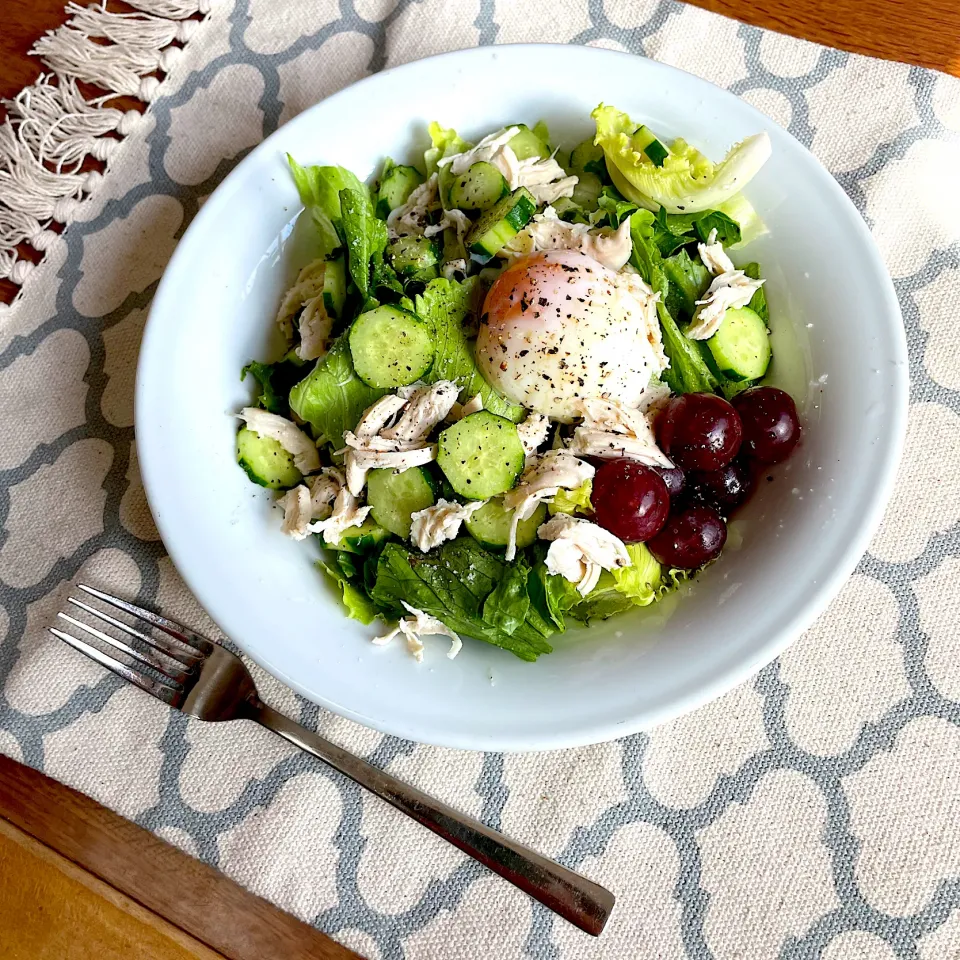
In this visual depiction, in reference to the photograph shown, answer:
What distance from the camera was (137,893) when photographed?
2.35m

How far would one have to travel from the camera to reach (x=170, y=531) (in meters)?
2.09

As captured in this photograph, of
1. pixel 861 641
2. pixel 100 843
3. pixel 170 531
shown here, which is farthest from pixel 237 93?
pixel 861 641

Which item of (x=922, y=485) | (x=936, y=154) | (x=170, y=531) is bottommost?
(x=922, y=485)

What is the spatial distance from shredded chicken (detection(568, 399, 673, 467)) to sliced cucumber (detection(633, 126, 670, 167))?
2.19 feet

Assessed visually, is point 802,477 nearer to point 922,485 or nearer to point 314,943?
point 922,485

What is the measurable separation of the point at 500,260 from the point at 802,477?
931 millimetres

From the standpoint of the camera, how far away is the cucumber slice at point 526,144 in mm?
2402

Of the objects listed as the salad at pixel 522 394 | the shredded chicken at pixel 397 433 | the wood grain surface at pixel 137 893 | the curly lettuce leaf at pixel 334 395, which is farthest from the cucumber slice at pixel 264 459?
the wood grain surface at pixel 137 893

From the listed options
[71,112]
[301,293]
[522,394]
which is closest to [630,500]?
[522,394]

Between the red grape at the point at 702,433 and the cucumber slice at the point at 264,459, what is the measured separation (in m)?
0.97

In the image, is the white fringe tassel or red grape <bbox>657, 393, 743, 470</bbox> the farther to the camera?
the white fringe tassel

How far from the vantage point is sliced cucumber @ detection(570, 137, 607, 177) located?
241 centimetres

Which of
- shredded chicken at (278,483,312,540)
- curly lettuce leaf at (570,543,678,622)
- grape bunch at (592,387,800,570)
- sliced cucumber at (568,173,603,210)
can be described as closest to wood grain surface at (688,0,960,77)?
sliced cucumber at (568,173,603,210)

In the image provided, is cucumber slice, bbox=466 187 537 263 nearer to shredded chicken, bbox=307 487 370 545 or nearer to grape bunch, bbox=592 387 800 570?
grape bunch, bbox=592 387 800 570
